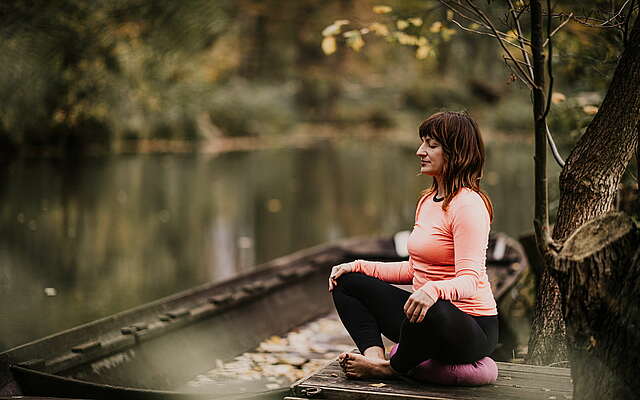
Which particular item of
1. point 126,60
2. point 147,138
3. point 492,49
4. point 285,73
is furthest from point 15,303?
point 285,73

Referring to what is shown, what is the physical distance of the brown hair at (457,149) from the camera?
3.27 metres

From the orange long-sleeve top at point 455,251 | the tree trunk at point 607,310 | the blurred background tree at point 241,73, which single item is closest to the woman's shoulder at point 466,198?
the orange long-sleeve top at point 455,251

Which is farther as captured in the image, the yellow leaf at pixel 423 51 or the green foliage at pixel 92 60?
the green foliage at pixel 92 60

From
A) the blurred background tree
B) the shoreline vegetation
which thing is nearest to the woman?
the blurred background tree

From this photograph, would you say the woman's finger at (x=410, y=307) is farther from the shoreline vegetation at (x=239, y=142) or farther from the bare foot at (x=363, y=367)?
the shoreline vegetation at (x=239, y=142)

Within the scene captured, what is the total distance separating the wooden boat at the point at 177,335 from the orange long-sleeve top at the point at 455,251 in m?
1.00

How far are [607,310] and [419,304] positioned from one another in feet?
2.07

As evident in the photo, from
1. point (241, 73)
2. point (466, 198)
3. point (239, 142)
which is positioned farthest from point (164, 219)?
point (241, 73)

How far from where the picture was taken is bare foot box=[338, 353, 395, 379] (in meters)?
3.26

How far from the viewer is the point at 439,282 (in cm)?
309

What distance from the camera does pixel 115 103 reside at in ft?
67.2

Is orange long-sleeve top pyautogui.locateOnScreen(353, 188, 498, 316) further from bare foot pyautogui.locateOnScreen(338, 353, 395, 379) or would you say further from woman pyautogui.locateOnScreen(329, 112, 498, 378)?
bare foot pyautogui.locateOnScreen(338, 353, 395, 379)

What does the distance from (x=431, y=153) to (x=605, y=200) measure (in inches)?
43.5

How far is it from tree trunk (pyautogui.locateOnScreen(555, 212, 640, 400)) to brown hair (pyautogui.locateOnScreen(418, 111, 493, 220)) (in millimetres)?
649
